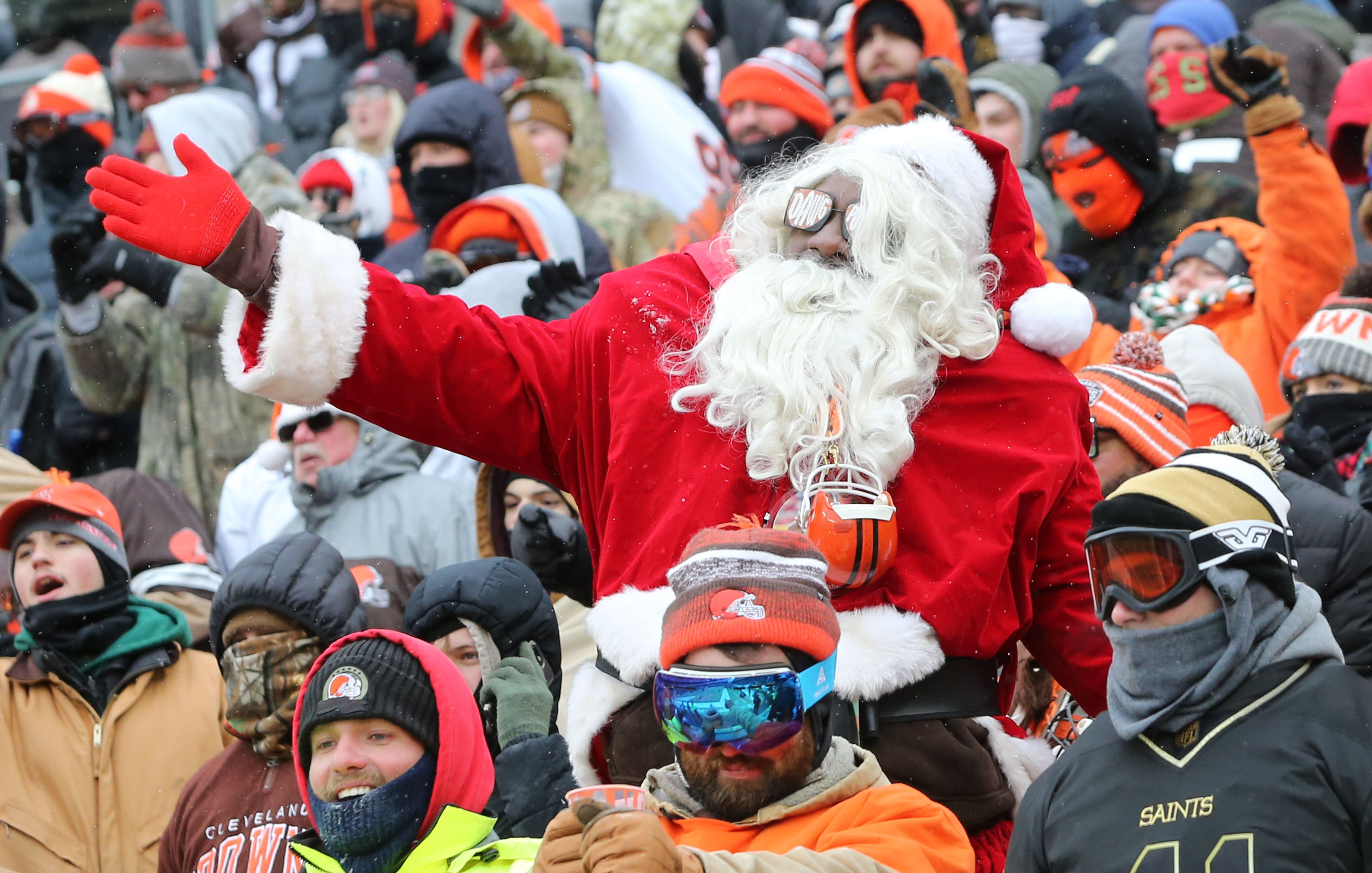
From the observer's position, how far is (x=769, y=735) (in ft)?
9.75

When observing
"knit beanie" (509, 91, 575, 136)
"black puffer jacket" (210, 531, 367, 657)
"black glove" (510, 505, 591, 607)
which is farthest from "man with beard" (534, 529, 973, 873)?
"knit beanie" (509, 91, 575, 136)

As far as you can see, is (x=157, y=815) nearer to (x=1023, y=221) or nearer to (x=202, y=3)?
(x=1023, y=221)

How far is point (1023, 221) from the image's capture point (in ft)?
13.0

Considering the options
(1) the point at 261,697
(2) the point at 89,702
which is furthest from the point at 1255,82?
(2) the point at 89,702

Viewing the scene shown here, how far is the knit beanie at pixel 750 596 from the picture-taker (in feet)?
9.91

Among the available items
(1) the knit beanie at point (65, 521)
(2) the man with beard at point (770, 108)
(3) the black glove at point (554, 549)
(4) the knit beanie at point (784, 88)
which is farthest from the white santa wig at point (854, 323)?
(4) the knit beanie at point (784, 88)

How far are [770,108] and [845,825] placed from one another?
→ 5.17 m

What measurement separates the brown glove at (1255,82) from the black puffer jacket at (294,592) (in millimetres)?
3102

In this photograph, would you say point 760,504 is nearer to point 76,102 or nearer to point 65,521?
point 65,521

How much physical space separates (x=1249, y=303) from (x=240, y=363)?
380 centimetres

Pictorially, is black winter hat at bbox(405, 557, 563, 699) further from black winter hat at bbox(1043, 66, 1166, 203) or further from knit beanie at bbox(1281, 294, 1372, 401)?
black winter hat at bbox(1043, 66, 1166, 203)

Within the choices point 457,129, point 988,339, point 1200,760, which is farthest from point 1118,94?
point 1200,760

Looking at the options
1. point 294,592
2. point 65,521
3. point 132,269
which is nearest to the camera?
point 294,592

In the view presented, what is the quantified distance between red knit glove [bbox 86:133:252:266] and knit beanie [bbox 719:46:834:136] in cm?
465
